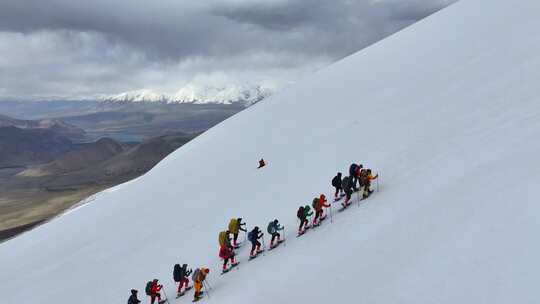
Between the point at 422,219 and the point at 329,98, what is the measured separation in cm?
2611

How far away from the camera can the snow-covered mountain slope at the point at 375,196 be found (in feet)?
29.8

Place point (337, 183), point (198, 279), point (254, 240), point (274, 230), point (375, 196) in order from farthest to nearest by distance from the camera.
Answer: point (337, 183) < point (254, 240) < point (274, 230) < point (375, 196) < point (198, 279)

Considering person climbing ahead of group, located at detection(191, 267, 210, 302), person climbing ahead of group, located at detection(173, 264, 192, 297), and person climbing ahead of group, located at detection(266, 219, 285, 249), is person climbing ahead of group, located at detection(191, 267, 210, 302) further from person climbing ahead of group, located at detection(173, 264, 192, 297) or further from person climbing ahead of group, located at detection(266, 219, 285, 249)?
person climbing ahead of group, located at detection(266, 219, 285, 249)

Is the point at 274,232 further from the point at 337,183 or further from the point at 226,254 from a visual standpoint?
the point at 337,183

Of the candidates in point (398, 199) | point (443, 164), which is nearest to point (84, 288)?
point (398, 199)

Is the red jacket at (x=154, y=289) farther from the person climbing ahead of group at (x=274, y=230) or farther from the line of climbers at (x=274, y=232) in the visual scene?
the person climbing ahead of group at (x=274, y=230)

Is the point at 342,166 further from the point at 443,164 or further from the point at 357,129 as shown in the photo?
the point at 443,164

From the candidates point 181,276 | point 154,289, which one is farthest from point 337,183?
point 154,289

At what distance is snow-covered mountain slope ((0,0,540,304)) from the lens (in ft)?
29.8

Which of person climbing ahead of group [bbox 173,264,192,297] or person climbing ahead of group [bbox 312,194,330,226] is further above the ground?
person climbing ahead of group [bbox 312,194,330,226]

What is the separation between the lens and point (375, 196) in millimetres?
14844

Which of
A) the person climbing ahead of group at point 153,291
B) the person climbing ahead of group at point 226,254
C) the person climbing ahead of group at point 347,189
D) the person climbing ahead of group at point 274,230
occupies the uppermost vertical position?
the person climbing ahead of group at point 347,189

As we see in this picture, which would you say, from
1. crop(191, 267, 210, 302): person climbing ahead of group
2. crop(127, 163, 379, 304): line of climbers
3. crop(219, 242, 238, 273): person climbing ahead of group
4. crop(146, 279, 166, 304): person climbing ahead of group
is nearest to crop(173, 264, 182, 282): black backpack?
crop(127, 163, 379, 304): line of climbers

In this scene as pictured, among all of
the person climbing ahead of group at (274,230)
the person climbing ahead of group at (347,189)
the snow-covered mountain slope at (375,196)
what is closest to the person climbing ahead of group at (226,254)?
the snow-covered mountain slope at (375,196)
